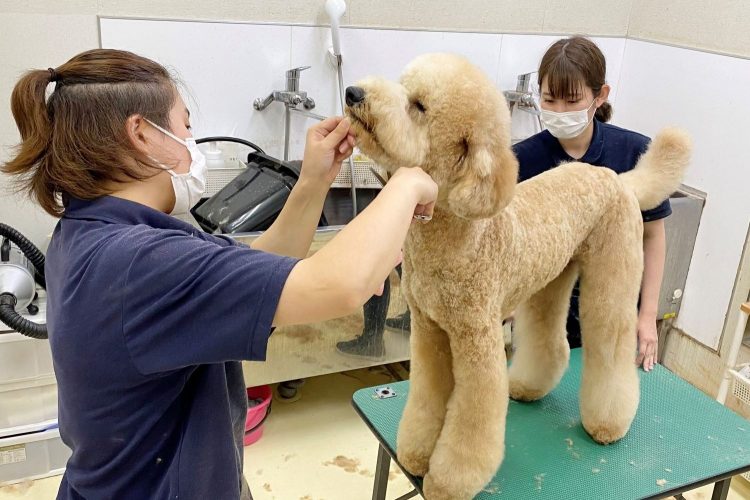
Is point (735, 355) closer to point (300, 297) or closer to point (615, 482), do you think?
point (615, 482)

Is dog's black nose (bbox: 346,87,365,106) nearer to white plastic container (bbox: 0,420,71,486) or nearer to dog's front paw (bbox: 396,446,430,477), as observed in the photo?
dog's front paw (bbox: 396,446,430,477)

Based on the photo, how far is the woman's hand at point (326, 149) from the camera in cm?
100

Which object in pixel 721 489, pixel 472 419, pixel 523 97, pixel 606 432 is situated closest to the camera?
pixel 472 419

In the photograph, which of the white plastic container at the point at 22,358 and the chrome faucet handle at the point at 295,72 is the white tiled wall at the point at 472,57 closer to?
the chrome faucet handle at the point at 295,72

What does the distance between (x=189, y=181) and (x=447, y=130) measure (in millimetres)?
388

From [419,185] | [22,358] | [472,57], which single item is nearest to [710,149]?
[472,57]

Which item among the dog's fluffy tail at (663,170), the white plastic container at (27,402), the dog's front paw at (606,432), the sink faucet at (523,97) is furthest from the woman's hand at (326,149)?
the sink faucet at (523,97)

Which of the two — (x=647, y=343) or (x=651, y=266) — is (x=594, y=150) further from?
(x=647, y=343)

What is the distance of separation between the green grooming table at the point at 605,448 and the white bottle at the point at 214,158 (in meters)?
0.98

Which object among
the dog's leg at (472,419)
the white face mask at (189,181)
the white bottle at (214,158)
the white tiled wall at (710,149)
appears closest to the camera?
the white face mask at (189,181)

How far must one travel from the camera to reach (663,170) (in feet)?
4.58

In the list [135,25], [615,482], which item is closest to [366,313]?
[615,482]

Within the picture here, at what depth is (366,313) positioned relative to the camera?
6.90ft

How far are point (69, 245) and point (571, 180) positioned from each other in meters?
0.85
